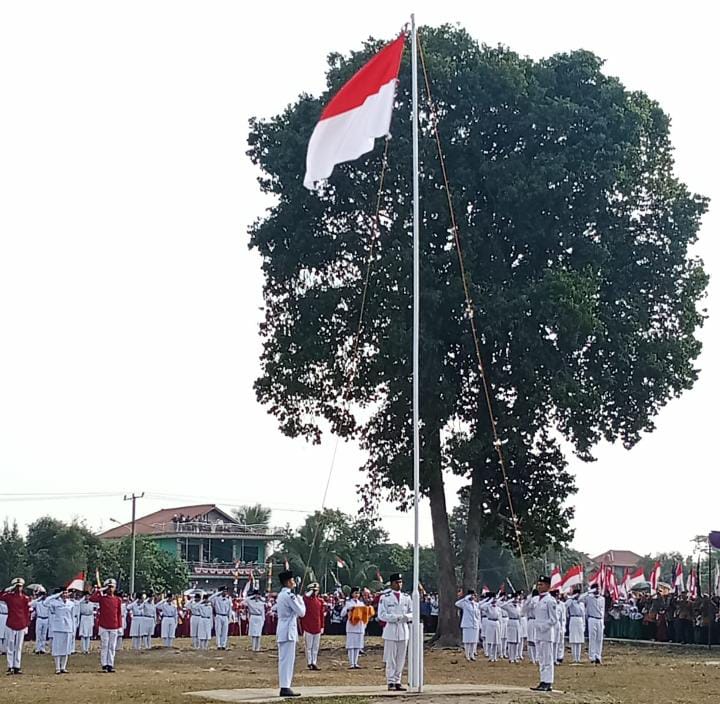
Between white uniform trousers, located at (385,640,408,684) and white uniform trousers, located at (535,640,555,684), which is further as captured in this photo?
white uniform trousers, located at (535,640,555,684)

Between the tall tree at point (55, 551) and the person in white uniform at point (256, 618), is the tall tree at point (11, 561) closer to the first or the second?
the tall tree at point (55, 551)

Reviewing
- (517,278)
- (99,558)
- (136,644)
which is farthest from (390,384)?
(99,558)

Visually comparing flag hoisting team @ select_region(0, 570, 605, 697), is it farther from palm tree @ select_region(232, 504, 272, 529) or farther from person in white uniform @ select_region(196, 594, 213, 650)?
palm tree @ select_region(232, 504, 272, 529)

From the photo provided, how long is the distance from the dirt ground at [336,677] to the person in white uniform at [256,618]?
1.34m

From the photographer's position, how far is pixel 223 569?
236 feet

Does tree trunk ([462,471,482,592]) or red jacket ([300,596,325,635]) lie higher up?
tree trunk ([462,471,482,592])

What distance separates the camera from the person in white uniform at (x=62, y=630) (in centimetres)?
2394

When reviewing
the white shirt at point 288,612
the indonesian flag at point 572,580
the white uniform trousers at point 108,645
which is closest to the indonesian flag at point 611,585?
the indonesian flag at point 572,580

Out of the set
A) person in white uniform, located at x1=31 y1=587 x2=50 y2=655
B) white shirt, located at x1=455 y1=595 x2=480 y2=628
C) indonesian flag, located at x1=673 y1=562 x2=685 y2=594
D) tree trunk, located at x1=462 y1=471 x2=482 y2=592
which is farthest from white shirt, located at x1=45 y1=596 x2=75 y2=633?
indonesian flag, located at x1=673 y1=562 x2=685 y2=594

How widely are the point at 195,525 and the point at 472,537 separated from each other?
144 ft

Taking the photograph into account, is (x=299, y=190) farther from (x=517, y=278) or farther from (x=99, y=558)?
(x=99, y=558)

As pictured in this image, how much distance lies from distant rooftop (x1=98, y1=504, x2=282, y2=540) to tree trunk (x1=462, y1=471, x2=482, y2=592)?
37.5 meters

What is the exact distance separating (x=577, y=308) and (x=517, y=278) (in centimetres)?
371

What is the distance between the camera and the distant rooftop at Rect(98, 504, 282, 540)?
75.2 meters
